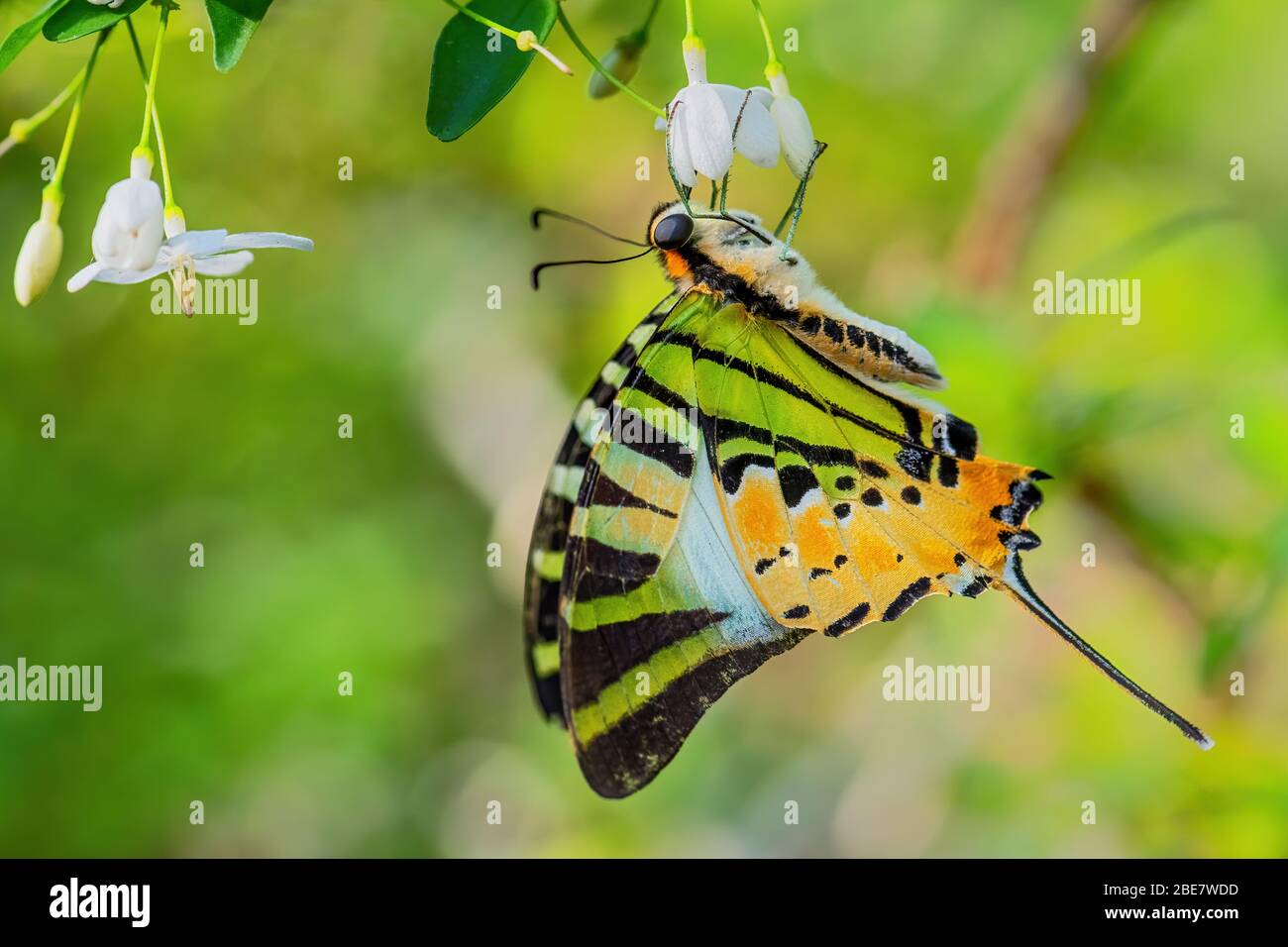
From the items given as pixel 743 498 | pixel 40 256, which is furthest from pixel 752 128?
pixel 40 256

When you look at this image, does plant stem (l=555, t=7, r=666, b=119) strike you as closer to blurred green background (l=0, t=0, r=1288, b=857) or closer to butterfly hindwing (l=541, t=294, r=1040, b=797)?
butterfly hindwing (l=541, t=294, r=1040, b=797)

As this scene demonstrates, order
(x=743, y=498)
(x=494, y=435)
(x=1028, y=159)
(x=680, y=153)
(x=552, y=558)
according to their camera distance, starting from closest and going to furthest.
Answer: (x=680, y=153), (x=743, y=498), (x=552, y=558), (x=1028, y=159), (x=494, y=435)

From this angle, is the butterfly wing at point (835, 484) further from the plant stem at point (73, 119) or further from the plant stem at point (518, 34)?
the plant stem at point (73, 119)

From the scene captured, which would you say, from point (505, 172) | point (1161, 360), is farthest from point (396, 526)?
point (1161, 360)

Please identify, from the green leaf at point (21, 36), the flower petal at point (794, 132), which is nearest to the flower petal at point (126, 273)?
the green leaf at point (21, 36)

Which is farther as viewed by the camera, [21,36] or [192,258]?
[192,258]

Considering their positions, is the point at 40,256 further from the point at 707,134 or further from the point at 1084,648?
the point at 1084,648
